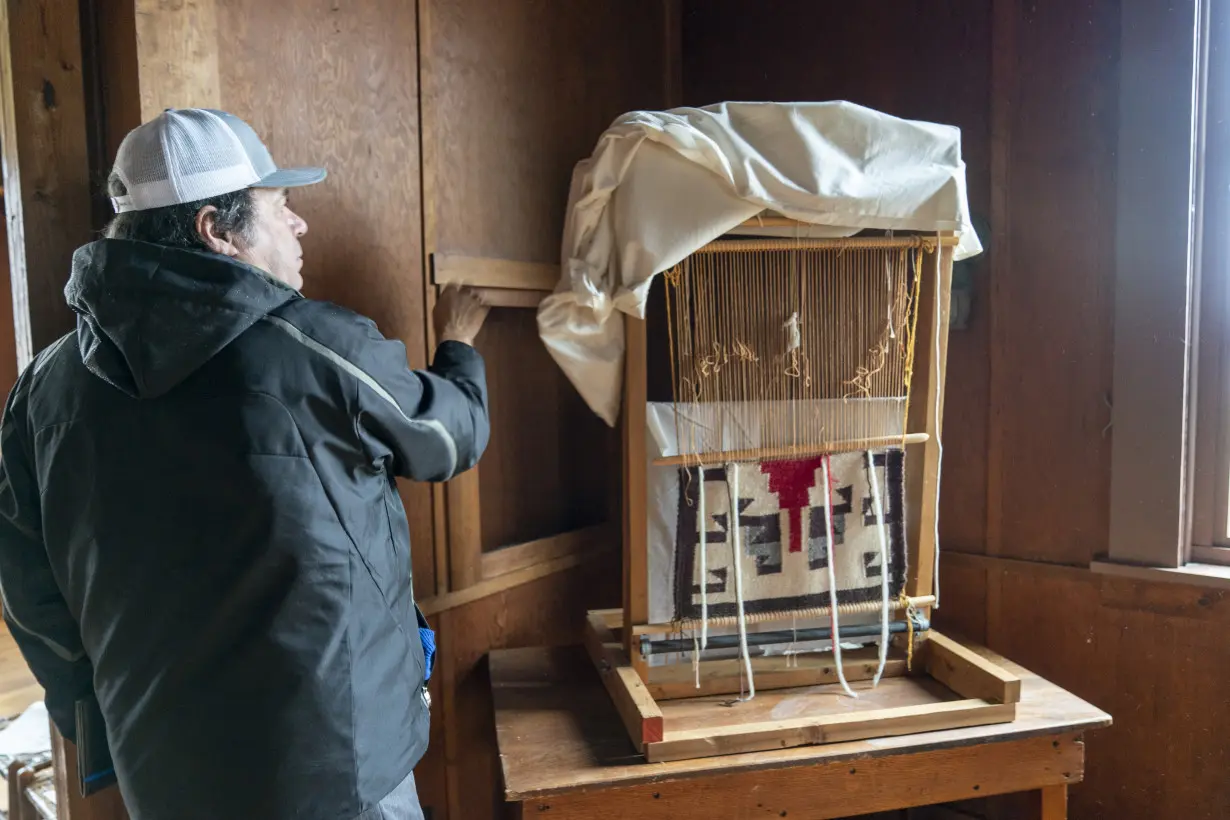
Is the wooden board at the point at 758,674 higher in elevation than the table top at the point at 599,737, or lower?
higher

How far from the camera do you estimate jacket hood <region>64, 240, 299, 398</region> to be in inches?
39.9

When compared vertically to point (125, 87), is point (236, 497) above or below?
below

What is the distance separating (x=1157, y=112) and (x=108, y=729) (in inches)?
82.7

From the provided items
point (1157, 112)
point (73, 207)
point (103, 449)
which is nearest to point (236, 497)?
point (103, 449)

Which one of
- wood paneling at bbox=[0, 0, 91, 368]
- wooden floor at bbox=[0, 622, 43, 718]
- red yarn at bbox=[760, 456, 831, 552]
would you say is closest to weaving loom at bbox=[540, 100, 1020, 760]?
red yarn at bbox=[760, 456, 831, 552]

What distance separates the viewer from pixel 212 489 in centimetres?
105

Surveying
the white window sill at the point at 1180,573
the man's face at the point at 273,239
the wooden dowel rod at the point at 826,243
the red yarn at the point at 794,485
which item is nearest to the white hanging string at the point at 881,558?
the red yarn at the point at 794,485

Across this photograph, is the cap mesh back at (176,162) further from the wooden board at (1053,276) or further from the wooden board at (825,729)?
the wooden board at (1053,276)

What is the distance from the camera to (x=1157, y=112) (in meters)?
1.71

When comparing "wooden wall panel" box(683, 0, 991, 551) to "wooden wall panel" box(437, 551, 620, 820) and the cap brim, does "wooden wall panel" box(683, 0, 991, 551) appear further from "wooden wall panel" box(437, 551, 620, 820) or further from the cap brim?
the cap brim

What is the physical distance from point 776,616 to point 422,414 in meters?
0.83

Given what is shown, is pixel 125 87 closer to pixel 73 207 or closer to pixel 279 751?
pixel 73 207

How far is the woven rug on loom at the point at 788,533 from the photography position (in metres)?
1.60

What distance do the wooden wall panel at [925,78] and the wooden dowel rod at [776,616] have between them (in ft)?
1.29
